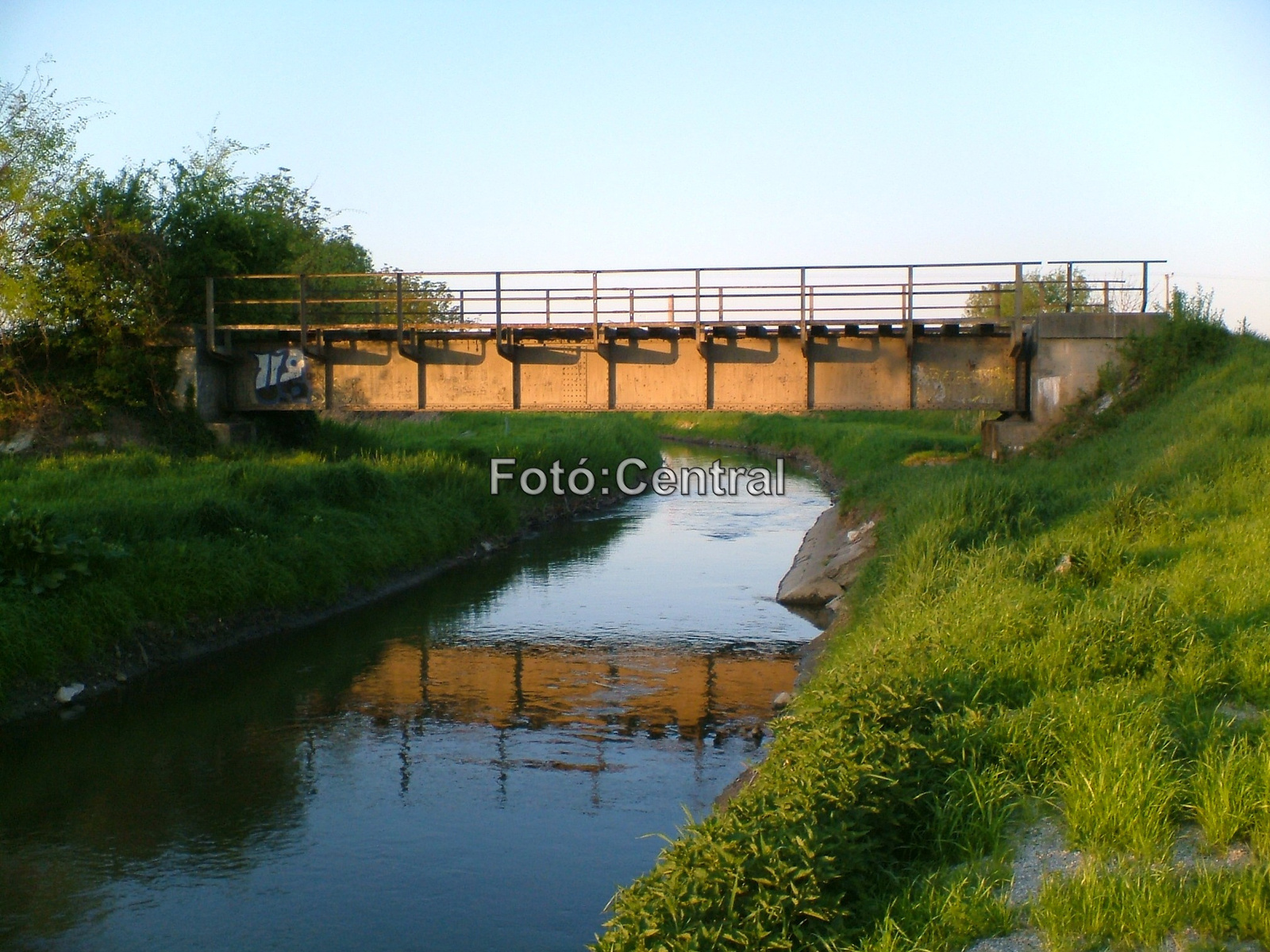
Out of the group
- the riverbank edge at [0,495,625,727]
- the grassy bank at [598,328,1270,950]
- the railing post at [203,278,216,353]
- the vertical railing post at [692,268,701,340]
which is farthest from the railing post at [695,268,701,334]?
the grassy bank at [598,328,1270,950]

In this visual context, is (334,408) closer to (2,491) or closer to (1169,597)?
(2,491)

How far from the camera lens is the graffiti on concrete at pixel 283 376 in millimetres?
25438

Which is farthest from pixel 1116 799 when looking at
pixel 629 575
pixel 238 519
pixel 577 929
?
pixel 629 575

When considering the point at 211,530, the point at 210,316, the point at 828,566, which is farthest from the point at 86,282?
the point at 828,566

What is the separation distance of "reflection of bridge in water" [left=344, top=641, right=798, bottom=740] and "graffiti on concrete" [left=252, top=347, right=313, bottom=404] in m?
10.4

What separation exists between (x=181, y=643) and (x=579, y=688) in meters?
5.58

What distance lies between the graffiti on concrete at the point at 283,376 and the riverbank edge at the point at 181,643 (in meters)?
5.31

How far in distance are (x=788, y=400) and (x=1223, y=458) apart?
9.67m

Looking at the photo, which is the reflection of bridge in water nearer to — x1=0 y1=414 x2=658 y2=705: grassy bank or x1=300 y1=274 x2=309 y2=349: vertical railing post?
x1=0 y1=414 x2=658 y2=705: grassy bank

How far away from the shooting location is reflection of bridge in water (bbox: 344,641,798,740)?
1320 cm

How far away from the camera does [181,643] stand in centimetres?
1591

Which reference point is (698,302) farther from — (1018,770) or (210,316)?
(1018,770)

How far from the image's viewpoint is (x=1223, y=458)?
608 inches

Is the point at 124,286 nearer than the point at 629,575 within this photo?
No
